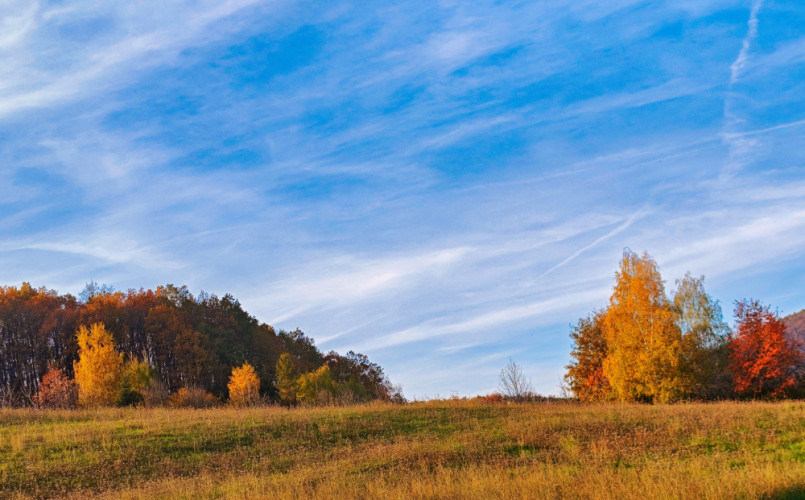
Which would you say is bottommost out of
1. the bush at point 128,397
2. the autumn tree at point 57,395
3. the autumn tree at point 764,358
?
the autumn tree at point 764,358

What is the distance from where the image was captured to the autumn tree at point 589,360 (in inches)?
1737

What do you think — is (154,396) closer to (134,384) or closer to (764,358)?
(134,384)

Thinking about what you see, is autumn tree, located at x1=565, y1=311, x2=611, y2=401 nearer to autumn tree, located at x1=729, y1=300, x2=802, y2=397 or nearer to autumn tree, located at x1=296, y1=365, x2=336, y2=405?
autumn tree, located at x1=729, y1=300, x2=802, y2=397

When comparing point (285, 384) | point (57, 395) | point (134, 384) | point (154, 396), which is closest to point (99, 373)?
point (57, 395)

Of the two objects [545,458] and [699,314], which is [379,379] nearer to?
[699,314]

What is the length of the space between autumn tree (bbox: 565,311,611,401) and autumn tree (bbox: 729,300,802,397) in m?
9.01

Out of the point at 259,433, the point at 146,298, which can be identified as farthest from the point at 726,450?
the point at 146,298

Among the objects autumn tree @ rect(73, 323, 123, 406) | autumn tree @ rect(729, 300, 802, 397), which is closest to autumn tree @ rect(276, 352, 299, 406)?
autumn tree @ rect(73, 323, 123, 406)

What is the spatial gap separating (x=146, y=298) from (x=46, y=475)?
A: 68694mm

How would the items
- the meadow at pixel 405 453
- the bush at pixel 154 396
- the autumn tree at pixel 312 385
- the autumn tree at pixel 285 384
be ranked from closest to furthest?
1. the meadow at pixel 405 453
2. the bush at pixel 154 396
3. the autumn tree at pixel 312 385
4. the autumn tree at pixel 285 384

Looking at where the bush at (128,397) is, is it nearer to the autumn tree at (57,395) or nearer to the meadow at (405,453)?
the meadow at (405,453)

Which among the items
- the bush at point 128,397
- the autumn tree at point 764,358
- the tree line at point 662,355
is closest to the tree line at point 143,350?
the bush at point 128,397

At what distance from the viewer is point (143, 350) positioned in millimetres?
70375

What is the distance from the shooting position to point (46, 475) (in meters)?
18.1
